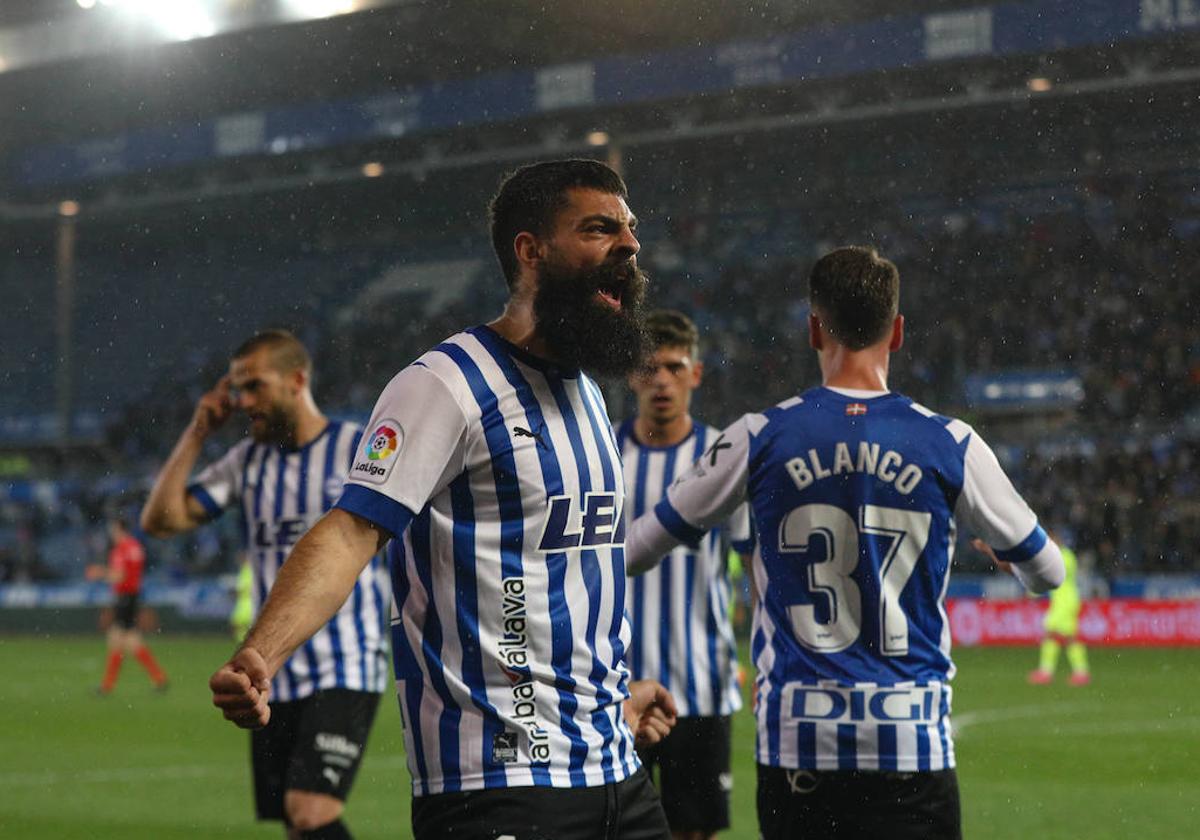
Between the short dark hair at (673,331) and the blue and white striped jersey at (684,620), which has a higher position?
the short dark hair at (673,331)

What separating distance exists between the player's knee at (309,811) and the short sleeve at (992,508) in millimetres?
2614

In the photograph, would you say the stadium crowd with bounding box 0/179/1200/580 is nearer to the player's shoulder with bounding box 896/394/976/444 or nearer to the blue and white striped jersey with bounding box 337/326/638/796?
the player's shoulder with bounding box 896/394/976/444

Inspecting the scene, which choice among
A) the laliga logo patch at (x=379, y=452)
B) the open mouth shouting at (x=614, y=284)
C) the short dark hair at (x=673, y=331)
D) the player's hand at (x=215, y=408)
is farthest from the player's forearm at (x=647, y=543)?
the player's hand at (x=215, y=408)

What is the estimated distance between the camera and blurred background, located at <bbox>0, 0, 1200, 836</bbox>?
53.7ft

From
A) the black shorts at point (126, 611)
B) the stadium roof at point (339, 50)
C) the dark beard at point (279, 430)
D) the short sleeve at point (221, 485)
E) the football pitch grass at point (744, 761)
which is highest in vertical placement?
the stadium roof at point (339, 50)

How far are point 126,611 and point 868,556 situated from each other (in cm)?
1384

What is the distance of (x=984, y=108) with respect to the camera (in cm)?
2155

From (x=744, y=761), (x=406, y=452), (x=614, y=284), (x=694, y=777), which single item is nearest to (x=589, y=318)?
(x=614, y=284)

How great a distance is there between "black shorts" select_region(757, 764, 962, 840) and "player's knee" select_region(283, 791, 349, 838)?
217 centimetres

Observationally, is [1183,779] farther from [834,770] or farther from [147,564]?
[147,564]

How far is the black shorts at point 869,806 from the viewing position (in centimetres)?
335

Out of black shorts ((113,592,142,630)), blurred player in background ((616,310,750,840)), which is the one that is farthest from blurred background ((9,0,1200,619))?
blurred player in background ((616,310,750,840))

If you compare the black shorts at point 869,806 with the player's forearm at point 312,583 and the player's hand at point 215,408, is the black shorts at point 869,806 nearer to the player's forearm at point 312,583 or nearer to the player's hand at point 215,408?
the player's forearm at point 312,583

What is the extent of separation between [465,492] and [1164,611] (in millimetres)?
16751
